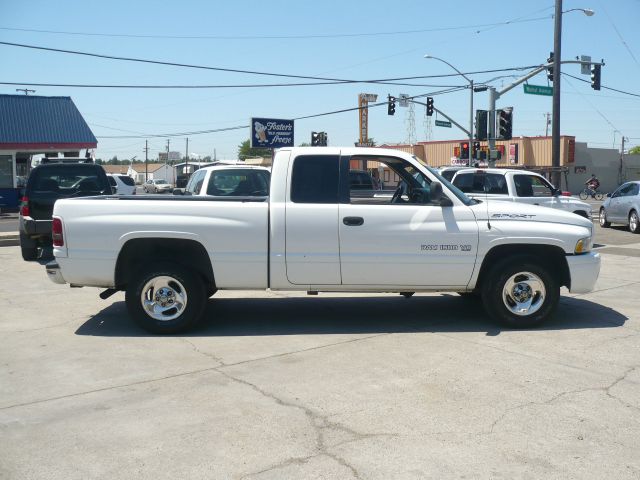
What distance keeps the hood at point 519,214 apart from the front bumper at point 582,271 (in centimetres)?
38

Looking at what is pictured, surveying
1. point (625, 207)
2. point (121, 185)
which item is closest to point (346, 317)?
point (625, 207)

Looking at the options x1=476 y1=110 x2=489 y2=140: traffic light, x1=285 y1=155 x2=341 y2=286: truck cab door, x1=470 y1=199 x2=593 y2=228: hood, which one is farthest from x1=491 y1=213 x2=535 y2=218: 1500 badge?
x1=476 y1=110 x2=489 y2=140: traffic light

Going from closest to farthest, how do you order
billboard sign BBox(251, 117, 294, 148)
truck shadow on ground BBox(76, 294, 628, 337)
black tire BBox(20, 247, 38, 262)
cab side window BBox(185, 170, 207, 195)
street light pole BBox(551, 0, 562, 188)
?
1. truck shadow on ground BBox(76, 294, 628, 337)
2. black tire BBox(20, 247, 38, 262)
3. cab side window BBox(185, 170, 207, 195)
4. street light pole BBox(551, 0, 562, 188)
5. billboard sign BBox(251, 117, 294, 148)

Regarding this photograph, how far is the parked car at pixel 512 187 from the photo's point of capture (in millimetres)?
15016

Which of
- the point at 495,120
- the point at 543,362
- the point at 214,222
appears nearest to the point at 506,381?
the point at 543,362

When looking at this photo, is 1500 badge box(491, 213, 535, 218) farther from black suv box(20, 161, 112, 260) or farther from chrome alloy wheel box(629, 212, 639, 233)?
chrome alloy wheel box(629, 212, 639, 233)

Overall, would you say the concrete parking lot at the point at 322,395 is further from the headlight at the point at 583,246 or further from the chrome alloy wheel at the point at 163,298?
the headlight at the point at 583,246

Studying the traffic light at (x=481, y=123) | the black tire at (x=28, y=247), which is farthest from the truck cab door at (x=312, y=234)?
the traffic light at (x=481, y=123)

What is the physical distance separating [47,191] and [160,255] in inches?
262

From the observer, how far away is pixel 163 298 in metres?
7.26

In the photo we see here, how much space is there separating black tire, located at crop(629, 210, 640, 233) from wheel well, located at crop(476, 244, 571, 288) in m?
13.9

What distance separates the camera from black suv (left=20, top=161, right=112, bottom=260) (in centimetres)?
1246

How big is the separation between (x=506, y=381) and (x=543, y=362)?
75cm

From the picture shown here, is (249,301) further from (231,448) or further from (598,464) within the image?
(598,464)
